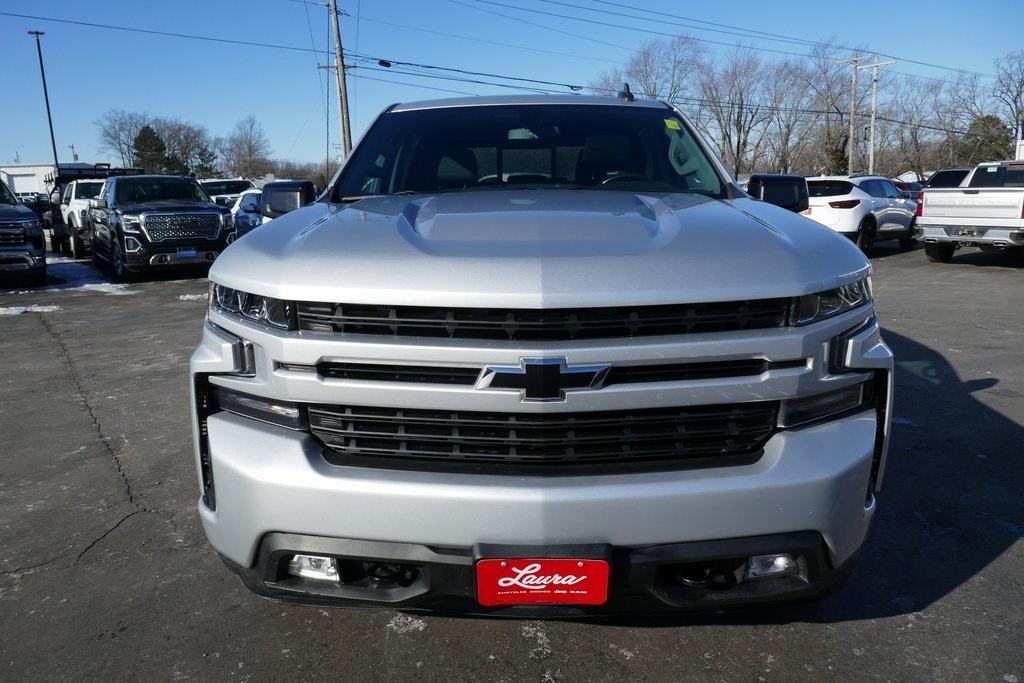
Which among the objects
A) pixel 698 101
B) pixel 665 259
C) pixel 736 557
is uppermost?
pixel 698 101

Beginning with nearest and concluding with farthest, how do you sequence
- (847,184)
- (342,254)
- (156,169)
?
(342,254)
(847,184)
(156,169)

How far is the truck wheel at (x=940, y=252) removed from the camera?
14375 millimetres

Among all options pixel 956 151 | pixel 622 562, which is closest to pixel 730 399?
pixel 622 562

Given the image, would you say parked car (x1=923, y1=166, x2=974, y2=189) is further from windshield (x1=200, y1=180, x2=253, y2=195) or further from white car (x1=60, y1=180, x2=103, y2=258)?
windshield (x1=200, y1=180, x2=253, y2=195)

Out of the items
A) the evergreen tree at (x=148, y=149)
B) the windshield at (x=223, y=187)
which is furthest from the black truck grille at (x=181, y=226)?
the evergreen tree at (x=148, y=149)

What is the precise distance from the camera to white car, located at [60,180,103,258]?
1700 cm

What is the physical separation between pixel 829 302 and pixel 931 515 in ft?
6.15

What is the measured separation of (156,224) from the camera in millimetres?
12969

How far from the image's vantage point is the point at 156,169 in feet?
234

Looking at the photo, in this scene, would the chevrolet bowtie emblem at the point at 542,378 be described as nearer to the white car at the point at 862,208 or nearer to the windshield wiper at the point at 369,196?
the windshield wiper at the point at 369,196

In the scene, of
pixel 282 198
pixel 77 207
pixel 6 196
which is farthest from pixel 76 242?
pixel 282 198

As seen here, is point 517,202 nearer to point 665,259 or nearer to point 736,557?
point 665,259

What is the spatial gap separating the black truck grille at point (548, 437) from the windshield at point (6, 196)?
44.4 ft

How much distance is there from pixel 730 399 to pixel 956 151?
75158 mm
